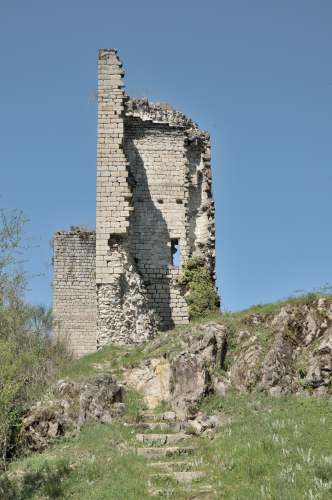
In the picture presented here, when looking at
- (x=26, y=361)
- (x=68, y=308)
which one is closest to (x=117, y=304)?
(x=26, y=361)

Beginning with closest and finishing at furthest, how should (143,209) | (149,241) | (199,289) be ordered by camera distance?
(199,289), (149,241), (143,209)

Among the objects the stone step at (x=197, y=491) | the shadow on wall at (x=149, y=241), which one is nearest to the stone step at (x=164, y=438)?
the stone step at (x=197, y=491)

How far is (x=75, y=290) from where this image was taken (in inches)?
1069

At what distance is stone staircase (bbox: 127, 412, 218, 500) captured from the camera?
35.6ft

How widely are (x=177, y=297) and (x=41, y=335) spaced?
8513 mm

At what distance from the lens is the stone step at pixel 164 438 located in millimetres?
13224

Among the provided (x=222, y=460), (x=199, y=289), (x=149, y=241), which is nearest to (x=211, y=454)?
(x=222, y=460)

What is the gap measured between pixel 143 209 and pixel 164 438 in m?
10.3

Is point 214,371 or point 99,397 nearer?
point 99,397

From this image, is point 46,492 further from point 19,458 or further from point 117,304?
point 117,304

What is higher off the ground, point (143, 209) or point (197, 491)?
point (143, 209)

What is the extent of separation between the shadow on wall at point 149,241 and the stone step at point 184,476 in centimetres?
993

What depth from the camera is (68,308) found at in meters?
27.0

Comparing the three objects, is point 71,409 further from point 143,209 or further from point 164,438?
point 143,209
